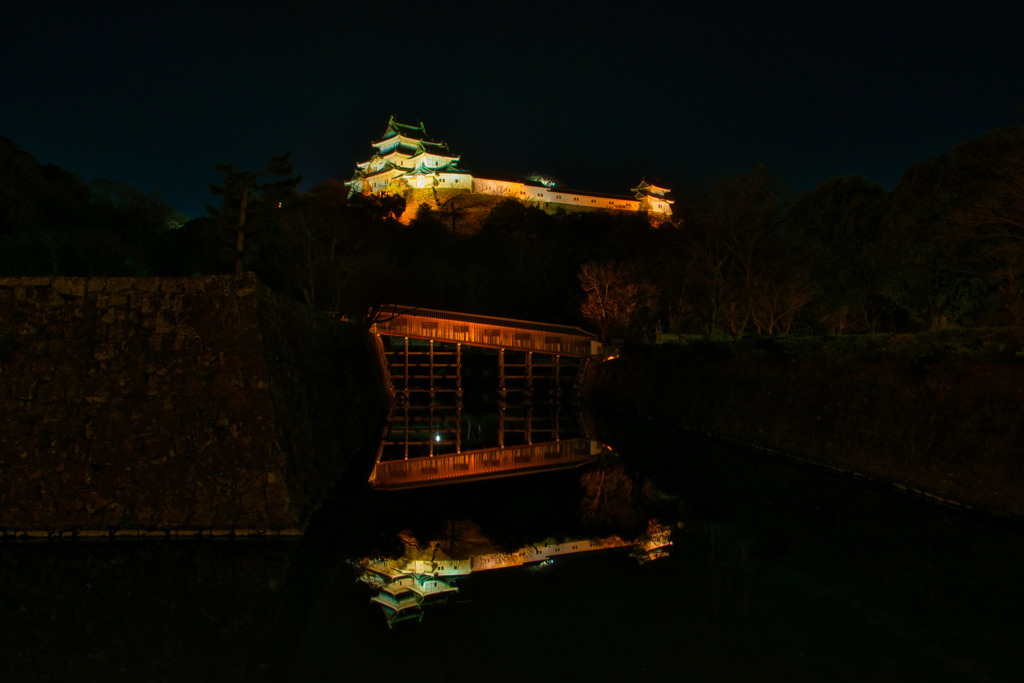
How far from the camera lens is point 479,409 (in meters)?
23.5

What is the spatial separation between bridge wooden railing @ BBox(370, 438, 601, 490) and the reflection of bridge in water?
2 centimetres

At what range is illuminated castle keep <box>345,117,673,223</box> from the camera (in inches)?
2667

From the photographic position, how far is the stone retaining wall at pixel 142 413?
6789 millimetres

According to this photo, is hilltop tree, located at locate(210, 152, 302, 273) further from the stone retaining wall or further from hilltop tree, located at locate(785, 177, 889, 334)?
hilltop tree, located at locate(785, 177, 889, 334)

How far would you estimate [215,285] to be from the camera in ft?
24.5

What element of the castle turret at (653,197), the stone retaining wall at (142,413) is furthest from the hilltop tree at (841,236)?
the castle turret at (653,197)

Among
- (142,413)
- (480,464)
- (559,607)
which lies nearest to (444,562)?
(559,607)

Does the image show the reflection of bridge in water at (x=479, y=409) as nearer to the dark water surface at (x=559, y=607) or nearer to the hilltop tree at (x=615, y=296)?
the hilltop tree at (x=615, y=296)

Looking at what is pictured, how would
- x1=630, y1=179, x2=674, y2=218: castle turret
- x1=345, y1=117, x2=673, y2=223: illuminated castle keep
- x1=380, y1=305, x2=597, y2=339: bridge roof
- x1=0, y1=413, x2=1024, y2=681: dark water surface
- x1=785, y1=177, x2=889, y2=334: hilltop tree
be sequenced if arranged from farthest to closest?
x1=630, y1=179, x2=674, y2=218: castle turret < x1=345, y1=117, x2=673, y2=223: illuminated castle keep < x1=380, y1=305, x2=597, y2=339: bridge roof < x1=785, y1=177, x2=889, y2=334: hilltop tree < x1=0, y1=413, x2=1024, y2=681: dark water surface

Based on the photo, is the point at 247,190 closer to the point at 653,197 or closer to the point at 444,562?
the point at 444,562

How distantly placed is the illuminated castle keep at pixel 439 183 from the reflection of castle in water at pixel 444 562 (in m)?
60.6

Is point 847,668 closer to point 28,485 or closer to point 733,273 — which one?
point 28,485

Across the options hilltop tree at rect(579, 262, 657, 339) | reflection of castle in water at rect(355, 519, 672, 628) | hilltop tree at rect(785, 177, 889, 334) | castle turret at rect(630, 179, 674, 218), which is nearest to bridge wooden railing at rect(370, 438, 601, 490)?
reflection of castle in water at rect(355, 519, 672, 628)

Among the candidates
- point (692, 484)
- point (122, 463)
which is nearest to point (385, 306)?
point (692, 484)
